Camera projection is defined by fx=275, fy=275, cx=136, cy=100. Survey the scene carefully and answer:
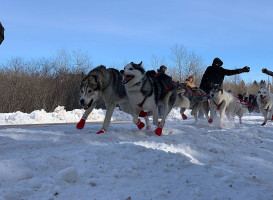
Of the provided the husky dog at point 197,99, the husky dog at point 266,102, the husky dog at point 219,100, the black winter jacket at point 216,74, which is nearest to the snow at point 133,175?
the husky dog at point 219,100

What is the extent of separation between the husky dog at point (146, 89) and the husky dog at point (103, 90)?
449 mm

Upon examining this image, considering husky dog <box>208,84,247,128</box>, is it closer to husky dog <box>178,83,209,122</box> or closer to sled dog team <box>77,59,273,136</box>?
husky dog <box>178,83,209,122</box>

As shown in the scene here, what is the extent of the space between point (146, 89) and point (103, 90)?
3.32 feet

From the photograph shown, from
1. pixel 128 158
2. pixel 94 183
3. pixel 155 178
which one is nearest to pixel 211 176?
pixel 155 178

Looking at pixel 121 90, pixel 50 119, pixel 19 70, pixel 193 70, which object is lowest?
pixel 50 119

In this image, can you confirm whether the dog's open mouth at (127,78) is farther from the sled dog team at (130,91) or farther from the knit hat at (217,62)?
the knit hat at (217,62)

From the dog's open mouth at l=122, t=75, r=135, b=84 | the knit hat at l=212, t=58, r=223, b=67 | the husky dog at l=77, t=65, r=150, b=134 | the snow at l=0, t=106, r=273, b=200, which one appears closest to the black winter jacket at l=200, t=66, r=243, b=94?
the knit hat at l=212, t=58, r=223, b=67

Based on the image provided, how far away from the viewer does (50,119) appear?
12.9 meters

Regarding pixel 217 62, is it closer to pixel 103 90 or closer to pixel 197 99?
pixel 197 99

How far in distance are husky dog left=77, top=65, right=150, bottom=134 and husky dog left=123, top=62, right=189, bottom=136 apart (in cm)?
45

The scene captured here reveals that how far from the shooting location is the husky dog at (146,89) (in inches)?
242

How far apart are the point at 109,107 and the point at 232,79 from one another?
2439 inches

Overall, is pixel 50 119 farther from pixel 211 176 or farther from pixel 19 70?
pixel 211 176

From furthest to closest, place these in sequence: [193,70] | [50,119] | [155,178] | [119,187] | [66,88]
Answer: [193,70] < [66,88] < [50,119] < [155,178] < [119,187]
